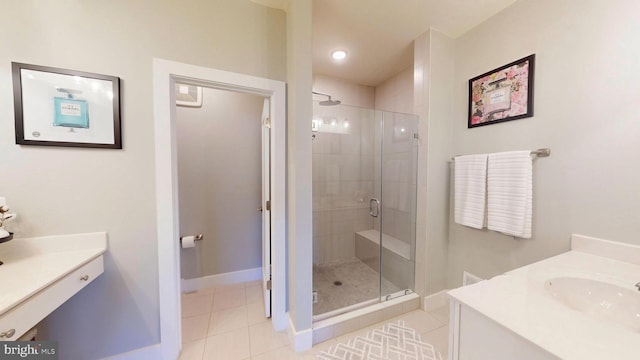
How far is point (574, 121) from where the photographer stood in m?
1.27

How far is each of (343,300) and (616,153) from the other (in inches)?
83.6

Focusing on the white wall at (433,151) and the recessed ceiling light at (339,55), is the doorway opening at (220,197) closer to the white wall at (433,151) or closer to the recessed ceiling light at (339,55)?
the recessed ceiling light at (339,55)

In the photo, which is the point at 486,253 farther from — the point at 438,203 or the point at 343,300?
the point at 343,300

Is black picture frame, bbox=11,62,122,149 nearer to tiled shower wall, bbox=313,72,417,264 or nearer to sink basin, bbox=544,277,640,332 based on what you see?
tiled shower wall, bbox=313,72,417,264

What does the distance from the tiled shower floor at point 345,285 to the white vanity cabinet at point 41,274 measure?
1.53m

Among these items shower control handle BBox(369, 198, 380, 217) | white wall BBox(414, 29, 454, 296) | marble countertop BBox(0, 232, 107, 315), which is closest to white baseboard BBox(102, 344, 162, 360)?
marble countertop BBox(0, 232, 107, 315)

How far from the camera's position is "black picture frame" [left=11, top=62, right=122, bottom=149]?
3.53ft

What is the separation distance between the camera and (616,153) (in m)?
1.13

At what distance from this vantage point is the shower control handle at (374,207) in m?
2.61

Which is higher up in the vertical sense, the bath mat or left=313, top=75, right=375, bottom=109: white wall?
left=313, top=75, right=375, bottom=109: white wall

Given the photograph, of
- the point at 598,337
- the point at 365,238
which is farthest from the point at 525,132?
the point at 365,238

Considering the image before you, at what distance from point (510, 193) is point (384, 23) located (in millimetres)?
1701

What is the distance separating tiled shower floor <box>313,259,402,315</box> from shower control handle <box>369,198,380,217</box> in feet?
2.31

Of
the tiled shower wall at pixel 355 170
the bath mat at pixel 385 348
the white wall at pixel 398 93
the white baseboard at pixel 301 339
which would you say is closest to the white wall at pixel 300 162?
the white baseboard at pixel 301 339
